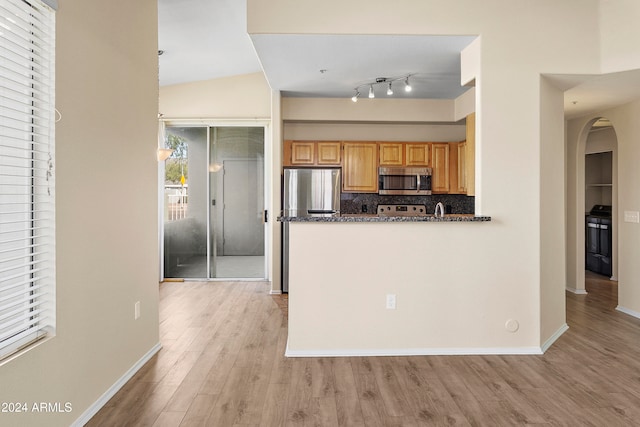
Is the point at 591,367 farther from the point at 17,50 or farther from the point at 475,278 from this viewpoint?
the point at 17,50

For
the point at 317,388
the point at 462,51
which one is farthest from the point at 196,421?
the point at 462,51

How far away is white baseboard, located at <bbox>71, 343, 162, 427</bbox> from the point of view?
2252mm

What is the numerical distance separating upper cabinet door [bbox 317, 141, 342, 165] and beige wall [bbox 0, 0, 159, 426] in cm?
285

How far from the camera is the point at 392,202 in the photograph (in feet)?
20.3

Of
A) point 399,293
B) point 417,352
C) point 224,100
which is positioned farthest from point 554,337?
point 224,100

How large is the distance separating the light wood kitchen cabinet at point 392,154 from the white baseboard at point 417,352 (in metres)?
3.19

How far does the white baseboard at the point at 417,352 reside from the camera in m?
3.26

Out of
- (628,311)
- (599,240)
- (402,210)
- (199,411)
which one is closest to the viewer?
(199,411)

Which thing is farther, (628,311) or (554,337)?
(628,311)

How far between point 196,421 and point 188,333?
5.25 ft

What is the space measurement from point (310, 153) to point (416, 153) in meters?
1.54

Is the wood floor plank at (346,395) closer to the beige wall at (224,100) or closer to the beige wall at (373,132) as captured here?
the beige wall at (373,132)

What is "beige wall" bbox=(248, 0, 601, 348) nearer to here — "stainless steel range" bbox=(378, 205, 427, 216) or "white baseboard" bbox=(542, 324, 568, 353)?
"white baseboard" bbox=(542, 324, 568, 353)

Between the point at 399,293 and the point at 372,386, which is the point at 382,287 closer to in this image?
the point at 399,293
